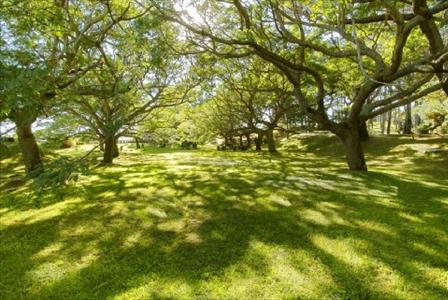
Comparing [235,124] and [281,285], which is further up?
[235,124]

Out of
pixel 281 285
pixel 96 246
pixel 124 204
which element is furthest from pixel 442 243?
pixel 124 204

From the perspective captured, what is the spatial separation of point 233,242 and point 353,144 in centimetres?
857

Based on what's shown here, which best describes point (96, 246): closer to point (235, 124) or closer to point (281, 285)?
point (281, 285)

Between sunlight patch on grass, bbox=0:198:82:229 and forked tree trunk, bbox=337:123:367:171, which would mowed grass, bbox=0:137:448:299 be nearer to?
sunlight patch on grass, bbox=0:198:82:229

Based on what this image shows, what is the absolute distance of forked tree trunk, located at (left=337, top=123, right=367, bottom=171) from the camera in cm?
1281

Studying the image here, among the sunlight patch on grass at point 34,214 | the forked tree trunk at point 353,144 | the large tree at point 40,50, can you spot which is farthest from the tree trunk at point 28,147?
the forked tree trunk at point 353,144

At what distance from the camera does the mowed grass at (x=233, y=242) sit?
4.65 meters

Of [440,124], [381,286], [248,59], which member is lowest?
[381,286]

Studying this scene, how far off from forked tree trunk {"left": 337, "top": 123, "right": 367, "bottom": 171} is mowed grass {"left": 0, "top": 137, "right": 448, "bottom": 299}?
211 cm

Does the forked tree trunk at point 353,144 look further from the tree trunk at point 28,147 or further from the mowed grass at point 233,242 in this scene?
the tree trunk at point 28,147

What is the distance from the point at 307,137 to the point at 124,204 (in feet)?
90.9

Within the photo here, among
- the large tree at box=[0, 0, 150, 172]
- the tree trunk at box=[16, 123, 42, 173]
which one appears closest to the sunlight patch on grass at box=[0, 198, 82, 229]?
the large tree at box=[0, 0, 150, 172]

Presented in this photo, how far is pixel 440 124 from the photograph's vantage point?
27.9m

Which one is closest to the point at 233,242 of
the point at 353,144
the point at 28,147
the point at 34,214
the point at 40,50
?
the point at 34,214
